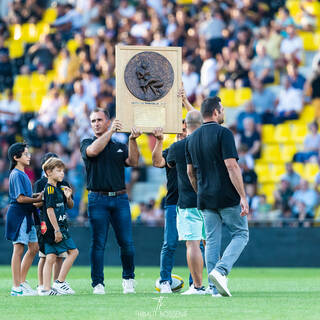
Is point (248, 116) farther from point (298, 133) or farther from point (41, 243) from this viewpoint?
point (41, 243)

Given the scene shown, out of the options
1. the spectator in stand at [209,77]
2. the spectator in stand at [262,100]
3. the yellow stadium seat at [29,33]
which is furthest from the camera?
the yellow stadium seat at [29,33]

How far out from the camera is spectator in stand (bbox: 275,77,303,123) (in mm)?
19078

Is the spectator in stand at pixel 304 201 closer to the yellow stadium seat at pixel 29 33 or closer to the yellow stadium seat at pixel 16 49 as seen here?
the yellow stadium seat at pixel 16 49

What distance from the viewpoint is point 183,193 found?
405 inches

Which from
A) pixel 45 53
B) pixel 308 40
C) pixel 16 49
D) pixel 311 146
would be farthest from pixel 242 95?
pixel 16 49

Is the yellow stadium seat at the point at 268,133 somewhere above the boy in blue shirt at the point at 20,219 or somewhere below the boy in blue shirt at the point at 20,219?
above

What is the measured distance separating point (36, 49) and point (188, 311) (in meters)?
17.2

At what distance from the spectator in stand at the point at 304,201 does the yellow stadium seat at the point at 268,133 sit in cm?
→ 215

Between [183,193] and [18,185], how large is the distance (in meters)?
1.92

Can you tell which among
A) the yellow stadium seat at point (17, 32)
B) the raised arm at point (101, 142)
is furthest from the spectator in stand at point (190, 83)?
the raised arm at point (101, 142)

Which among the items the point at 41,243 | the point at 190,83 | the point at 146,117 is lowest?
the point at 41,243

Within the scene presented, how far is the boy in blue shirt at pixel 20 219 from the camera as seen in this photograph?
10.4 metres

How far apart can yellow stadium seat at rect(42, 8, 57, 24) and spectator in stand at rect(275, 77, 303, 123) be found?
9.02 m

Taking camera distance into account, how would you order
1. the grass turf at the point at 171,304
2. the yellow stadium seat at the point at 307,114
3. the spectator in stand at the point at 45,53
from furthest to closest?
1. the spectator in stand at the point at 45,53
2. the yellow stadium seat at the point at 307,114
3. the grass turf at the point at 171,304
